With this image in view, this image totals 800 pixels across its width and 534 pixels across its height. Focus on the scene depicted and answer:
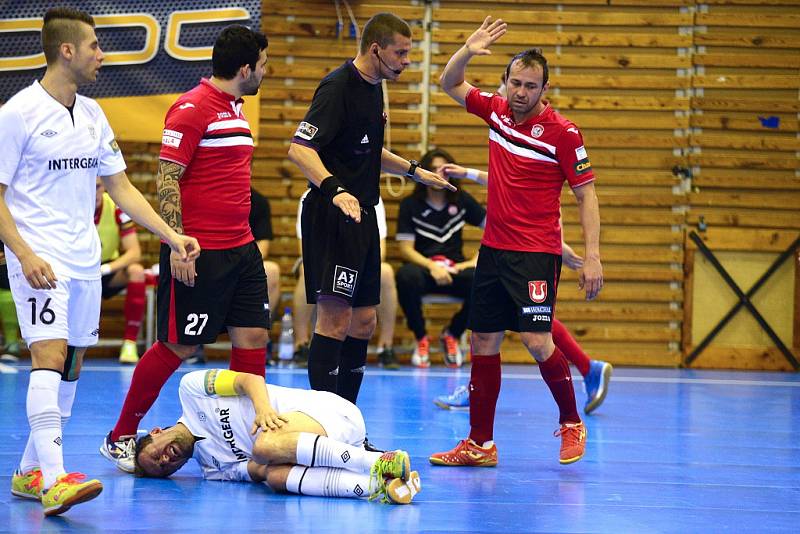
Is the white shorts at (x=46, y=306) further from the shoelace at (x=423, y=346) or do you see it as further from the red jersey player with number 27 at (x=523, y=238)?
the shoelace at (x=423, y=346)

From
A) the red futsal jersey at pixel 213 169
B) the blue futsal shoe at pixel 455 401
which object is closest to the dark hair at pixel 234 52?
the red futsal jersey at pixel 213 169

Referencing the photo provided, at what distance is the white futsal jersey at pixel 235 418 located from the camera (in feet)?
14.1

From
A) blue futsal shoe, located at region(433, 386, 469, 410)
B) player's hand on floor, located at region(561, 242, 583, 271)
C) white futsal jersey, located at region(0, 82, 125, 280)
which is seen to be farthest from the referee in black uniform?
blue futsal shoe, located at region(433, 386, 469, 410)

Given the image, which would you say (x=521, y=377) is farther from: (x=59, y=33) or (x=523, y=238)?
(x=59, y=33)

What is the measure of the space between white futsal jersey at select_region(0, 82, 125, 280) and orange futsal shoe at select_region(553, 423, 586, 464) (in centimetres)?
236

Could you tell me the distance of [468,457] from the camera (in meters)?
5.02

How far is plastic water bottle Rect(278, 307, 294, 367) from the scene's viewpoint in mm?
9336

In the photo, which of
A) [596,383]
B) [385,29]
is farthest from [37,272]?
[596,383]

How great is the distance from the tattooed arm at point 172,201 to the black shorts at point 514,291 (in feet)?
4.71

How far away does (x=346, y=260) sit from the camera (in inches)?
194

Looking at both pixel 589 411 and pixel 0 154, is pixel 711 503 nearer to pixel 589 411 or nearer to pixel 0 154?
pixel 589 411

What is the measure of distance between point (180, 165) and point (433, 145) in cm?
573

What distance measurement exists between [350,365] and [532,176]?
130 cm

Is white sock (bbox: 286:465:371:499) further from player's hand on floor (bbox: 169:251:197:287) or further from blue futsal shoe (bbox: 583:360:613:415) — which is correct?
blue futsal shoe (bbox: 583:360:613:415)
